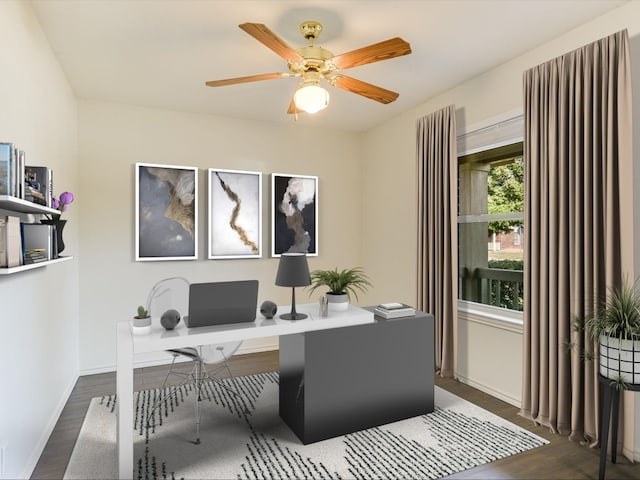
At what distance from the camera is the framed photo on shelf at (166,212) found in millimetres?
3914

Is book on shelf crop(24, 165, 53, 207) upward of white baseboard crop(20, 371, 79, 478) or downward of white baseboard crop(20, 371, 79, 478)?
upward

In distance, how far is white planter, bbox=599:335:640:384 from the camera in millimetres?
1946

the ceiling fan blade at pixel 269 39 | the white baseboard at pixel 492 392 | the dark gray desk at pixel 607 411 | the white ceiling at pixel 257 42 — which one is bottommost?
the white baseboard at pixel 492 392

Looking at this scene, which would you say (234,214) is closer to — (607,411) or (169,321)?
(169,321)

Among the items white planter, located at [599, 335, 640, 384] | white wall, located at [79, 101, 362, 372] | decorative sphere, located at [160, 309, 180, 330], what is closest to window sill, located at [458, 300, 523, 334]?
white planter, located at [599, 335, 640, 384]

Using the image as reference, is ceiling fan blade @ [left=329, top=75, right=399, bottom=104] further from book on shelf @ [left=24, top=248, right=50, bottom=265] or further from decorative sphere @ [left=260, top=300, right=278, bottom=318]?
book on shelf @ [left=24, top=248, right=50, bottom=265]

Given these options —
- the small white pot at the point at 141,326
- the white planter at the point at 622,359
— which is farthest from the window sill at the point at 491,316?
the small white pot at the point at 141,326

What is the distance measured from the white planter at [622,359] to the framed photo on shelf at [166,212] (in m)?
3.50

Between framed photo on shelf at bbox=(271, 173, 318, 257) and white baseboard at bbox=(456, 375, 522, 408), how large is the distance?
215 centimetres

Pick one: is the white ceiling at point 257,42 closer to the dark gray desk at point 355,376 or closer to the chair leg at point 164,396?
the dark gray desk at point 355,376

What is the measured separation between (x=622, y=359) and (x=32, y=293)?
3152mm

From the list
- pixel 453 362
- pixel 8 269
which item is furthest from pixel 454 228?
pixel 8 269

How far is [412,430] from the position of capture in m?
2.58

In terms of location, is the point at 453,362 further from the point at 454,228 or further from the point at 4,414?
the point at 4,414
